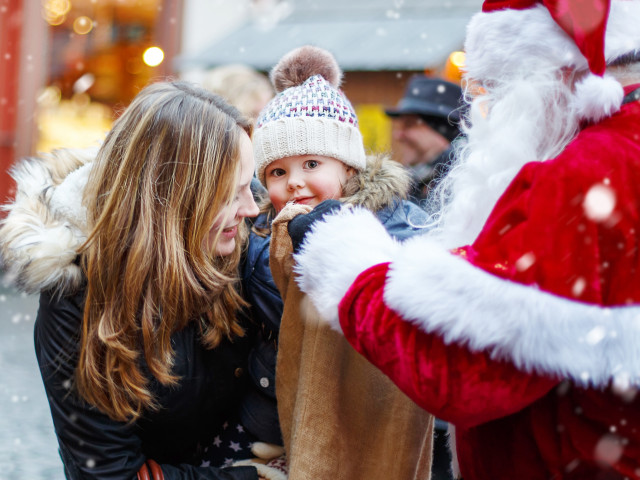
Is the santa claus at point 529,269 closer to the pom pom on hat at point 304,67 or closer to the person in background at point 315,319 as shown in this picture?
the person in background at point 315,319

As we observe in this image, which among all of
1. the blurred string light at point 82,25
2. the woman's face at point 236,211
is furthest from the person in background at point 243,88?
the blurred string light at point 82,25

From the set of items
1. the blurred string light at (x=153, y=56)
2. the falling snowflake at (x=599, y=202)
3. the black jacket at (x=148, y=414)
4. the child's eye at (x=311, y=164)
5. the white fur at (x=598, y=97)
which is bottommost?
the blurred string light at (x=153, y=56)

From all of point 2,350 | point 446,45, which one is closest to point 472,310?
point 2,350

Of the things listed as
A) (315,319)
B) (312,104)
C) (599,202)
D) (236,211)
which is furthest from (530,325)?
(312,104)

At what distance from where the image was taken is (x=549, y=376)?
1.40 metres

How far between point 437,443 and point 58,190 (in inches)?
76.0

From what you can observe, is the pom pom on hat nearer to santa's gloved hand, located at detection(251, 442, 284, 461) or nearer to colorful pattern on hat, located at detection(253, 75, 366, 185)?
colorful pattern on hat, located at detection(253, 75, 366, 185)

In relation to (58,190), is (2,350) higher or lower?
lower

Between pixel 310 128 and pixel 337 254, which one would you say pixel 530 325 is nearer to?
pixel 337 254

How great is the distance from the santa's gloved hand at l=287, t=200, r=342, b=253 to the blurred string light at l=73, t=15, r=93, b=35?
8.44 m

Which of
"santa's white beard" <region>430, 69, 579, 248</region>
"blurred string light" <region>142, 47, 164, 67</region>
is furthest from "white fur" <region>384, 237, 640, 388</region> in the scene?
"blurred string light" <region>142, 47, 164, 67</region>

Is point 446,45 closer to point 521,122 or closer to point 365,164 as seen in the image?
point 365,164

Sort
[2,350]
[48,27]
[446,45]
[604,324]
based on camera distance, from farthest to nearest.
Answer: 1. [48,27]
2. [446,45]
3. [2,350]
4. [604,324]

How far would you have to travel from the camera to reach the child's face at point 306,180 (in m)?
2.52
